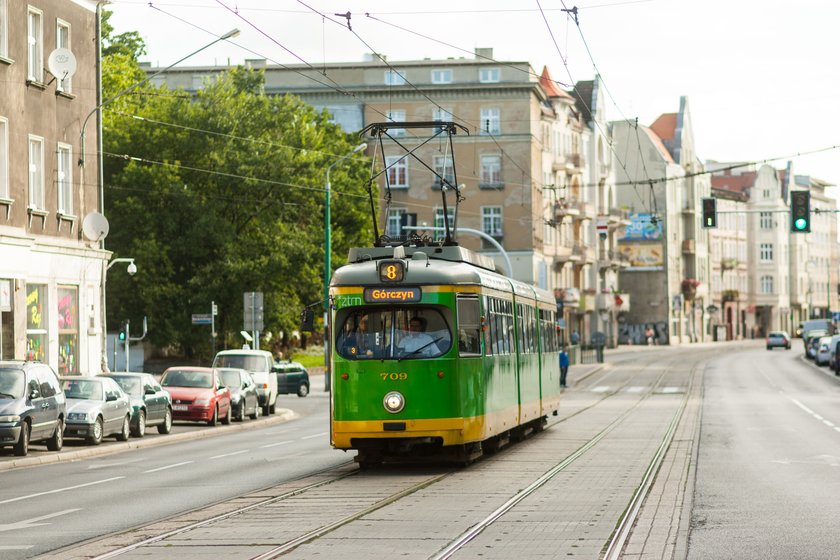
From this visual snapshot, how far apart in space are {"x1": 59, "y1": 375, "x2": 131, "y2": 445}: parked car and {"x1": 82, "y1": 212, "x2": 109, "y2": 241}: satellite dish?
7.77 meters

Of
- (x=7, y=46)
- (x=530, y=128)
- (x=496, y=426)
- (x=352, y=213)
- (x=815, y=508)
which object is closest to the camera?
(x=815, y=508)

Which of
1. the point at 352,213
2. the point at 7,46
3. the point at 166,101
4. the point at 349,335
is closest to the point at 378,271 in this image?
the point at 349,335

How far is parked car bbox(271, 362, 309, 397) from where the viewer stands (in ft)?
177

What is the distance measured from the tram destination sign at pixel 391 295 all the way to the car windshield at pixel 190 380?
17.8m

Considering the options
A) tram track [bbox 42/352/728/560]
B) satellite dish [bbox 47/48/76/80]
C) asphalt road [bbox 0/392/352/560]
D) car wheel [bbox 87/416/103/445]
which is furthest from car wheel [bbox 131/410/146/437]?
tram track [bbox 42/352/728/560]

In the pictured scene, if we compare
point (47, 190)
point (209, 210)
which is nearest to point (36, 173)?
point (47, 190)

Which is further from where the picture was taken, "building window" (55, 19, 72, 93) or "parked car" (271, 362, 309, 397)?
"parked car" (271, 362, 309, 397)

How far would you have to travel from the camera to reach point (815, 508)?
1520cm

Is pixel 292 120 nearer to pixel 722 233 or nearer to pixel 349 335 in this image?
pixel 349 335

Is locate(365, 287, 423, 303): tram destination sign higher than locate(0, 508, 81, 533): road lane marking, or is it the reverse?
locate(365, 287, 423, 303): tram destination sign

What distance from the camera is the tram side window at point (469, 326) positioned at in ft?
66.4

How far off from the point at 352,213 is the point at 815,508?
53.7 metres

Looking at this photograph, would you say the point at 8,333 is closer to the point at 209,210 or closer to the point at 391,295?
the point at 391,295

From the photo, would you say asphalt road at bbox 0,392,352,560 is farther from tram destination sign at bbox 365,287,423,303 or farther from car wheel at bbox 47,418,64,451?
tram destination sign at bbox 365,287,423,303
